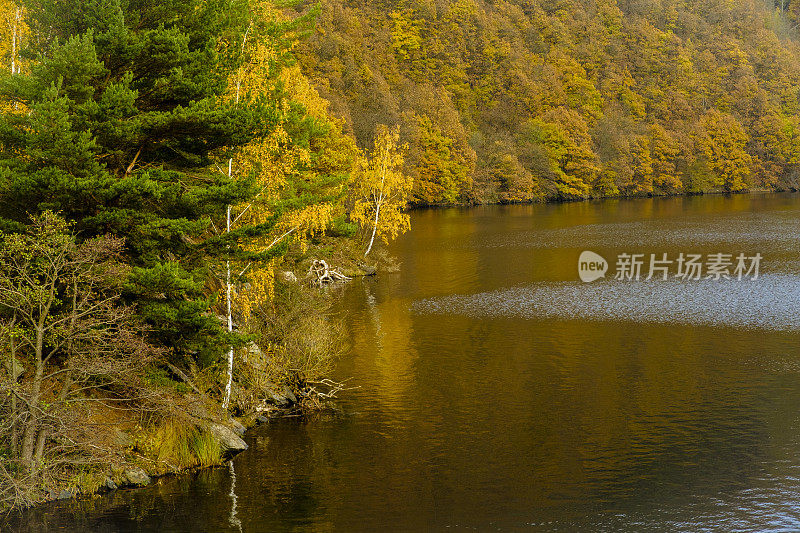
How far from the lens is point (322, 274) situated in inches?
1564

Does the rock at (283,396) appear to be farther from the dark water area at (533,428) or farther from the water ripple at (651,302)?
the water ripple at (651,302)

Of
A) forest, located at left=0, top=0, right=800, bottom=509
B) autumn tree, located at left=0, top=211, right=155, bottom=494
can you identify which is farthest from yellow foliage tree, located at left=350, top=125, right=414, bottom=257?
autumn tree, located at left=0, top=211, right=155, bottom=494

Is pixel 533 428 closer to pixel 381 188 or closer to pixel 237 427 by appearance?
pixel 237 427

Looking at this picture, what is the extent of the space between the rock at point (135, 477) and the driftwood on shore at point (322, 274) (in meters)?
21.7

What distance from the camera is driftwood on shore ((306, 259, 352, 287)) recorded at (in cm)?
3828

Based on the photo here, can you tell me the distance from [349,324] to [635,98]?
9722cm

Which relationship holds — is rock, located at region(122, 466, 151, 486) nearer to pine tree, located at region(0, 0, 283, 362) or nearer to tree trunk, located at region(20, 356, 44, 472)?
tree trunk, located at region(20, 356, 44, 472)

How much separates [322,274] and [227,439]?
22290 mm

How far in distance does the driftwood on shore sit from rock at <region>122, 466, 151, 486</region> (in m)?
21.7

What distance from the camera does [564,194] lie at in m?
99.8

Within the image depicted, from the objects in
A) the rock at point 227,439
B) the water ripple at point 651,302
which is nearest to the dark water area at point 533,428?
the water ripple at point 651,302

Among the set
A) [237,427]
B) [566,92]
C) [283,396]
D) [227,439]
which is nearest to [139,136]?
[227,439]

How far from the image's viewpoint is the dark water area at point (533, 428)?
14.5 metres

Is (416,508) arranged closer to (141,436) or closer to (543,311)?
(141,436)
